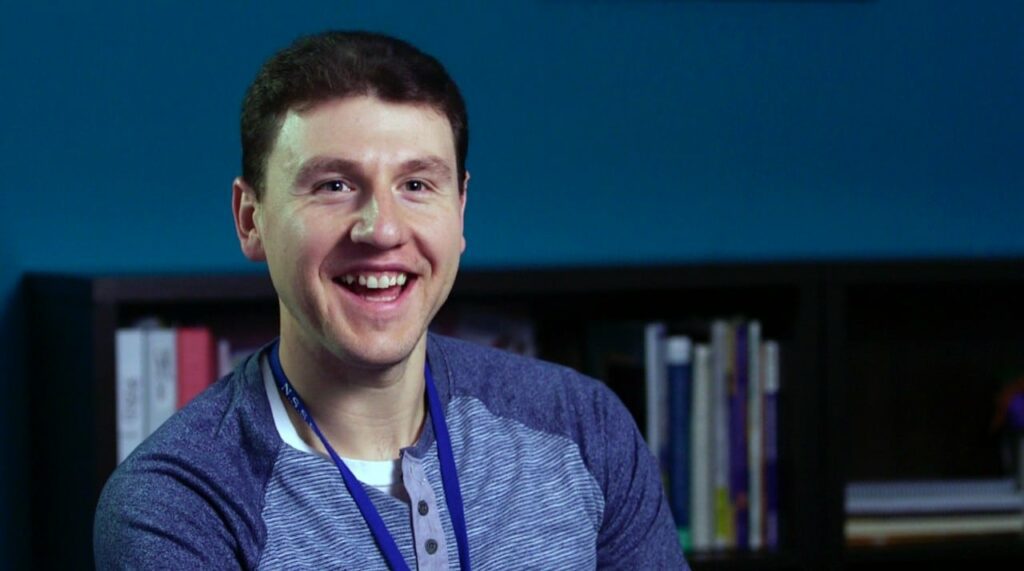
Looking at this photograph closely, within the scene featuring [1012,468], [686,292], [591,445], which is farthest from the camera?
[1012,468]

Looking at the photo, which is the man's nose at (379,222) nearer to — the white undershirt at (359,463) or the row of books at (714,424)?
the white undershirt at (359,463)

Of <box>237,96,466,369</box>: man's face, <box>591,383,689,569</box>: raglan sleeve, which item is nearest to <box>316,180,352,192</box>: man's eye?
<box>237,96,466,369</box>: man's face

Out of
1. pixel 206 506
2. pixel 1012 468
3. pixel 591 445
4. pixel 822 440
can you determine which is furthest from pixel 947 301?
pixel 206 506

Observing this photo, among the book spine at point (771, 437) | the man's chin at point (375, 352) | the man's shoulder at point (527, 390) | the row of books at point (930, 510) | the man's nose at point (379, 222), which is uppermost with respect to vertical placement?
the man's nose at point (379, 222)

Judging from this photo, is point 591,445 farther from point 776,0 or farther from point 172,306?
point 776,0

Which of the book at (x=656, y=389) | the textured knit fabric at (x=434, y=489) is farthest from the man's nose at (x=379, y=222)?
the book at (x=656, y=389)

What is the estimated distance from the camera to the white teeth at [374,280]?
4.42 ft

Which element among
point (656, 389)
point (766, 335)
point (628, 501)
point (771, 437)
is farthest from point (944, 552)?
point (628, 501)

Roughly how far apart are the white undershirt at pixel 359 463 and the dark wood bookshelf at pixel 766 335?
21.8 inches

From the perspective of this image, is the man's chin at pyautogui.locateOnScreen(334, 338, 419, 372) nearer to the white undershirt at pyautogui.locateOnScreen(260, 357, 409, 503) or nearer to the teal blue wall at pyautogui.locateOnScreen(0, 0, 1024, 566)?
the white undershirt at pyautogui.locateOnScreen(260, 357, 409, 503)

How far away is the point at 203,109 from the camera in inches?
87.6

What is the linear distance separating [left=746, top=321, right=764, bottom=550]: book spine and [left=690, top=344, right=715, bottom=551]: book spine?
7 cm

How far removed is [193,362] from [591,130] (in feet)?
2.77

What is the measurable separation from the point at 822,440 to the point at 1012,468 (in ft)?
1.71
